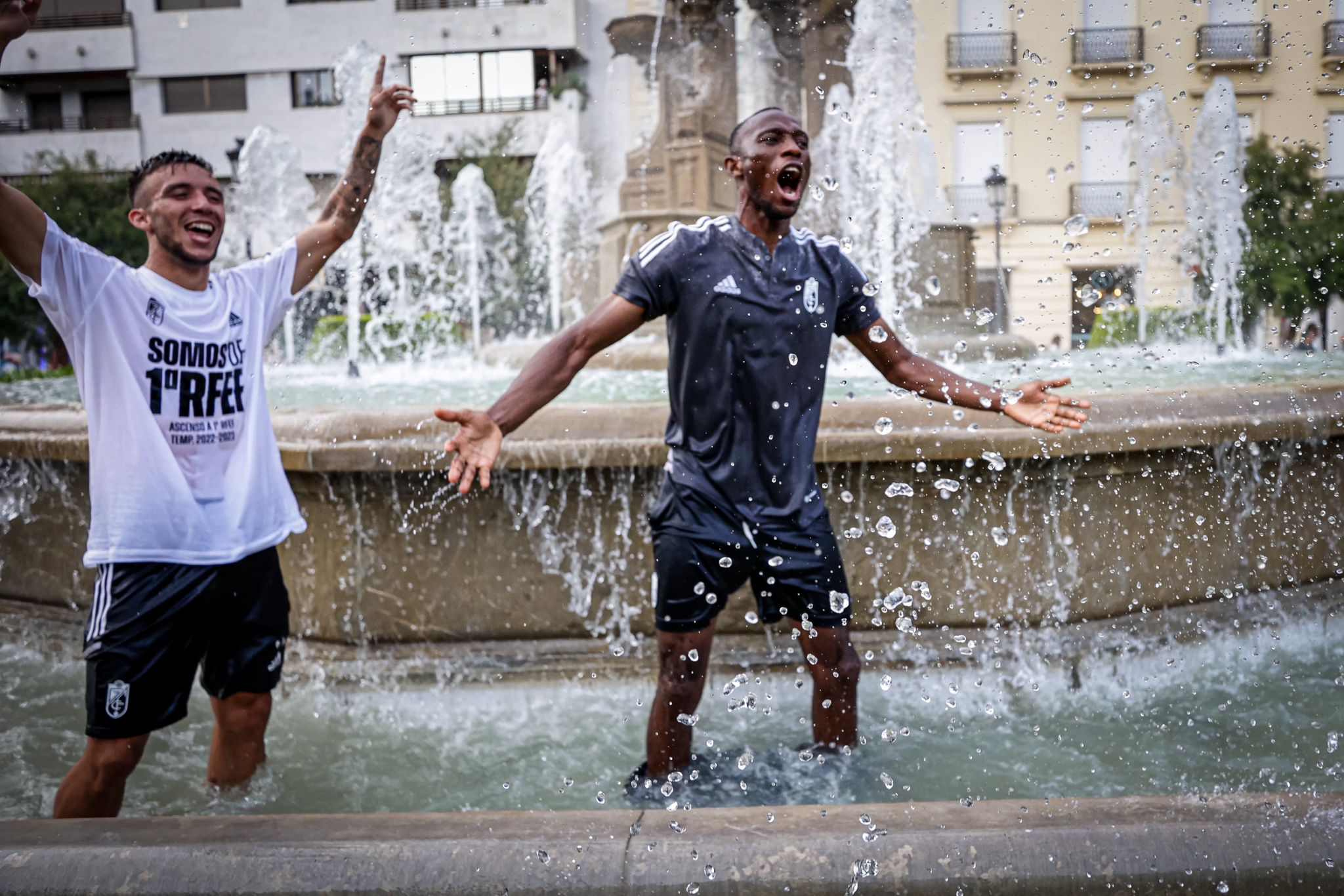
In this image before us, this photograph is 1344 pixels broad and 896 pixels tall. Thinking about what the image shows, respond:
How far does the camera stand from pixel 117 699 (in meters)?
2.39

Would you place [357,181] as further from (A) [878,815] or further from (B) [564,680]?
(A) [878,815]

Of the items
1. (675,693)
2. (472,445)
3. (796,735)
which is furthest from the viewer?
(796,735)

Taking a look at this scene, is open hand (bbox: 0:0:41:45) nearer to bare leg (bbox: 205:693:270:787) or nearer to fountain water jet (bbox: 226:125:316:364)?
bare leg (bbox: 205:693:270:787)

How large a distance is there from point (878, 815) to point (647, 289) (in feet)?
3.92

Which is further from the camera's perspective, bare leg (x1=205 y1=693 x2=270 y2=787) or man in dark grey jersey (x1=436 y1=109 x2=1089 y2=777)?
bare leg (x1=205 y1=693 x2=270 y2=787)

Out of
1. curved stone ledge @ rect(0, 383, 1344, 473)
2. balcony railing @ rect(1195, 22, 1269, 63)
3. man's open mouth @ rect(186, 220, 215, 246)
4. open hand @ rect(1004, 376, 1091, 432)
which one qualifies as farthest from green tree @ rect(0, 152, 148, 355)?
open hand @ rect(1004, 376, 1091, 432)

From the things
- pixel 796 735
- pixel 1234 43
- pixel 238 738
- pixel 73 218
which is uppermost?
pixel 1234 43

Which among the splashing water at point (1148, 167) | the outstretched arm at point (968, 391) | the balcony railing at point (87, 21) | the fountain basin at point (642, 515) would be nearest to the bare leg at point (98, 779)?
the fountain basin at point (642, 515)

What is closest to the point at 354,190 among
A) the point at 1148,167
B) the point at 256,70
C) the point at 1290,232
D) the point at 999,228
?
the point at 999,228

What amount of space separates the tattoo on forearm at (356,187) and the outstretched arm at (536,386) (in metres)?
0.81

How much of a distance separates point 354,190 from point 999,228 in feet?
37.8

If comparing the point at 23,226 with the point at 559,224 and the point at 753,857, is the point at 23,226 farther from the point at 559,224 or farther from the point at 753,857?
the point at 559,224

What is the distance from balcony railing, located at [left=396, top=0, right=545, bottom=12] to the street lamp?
13.8 meters

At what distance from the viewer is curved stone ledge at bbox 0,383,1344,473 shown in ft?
11.5
